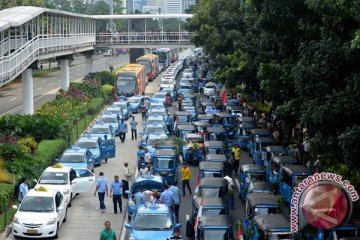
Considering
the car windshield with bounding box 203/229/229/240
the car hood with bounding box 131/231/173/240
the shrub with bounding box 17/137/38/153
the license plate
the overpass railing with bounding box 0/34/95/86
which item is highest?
the overpass railing with bounding box 0/34/95/86

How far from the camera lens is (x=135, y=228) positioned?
809 inches

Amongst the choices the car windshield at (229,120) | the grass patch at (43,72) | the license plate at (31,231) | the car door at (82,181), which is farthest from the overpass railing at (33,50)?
the grass patch at (43,72)

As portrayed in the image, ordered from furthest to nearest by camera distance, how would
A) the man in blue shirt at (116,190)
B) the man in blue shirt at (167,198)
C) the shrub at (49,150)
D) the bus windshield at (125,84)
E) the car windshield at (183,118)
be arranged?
the bus windshield at (125,84) → the car windshield at (183,118) → the shrub at (49,150) → the man in blue shirt at (116,190) → the man in blue shirt at (167,198)

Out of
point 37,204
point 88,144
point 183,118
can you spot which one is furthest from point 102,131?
point 37,204

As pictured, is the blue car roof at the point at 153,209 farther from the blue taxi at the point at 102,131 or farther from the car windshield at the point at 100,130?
the car windshield at the point at 100,130

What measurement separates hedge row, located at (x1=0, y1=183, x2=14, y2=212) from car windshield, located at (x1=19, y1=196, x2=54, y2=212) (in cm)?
148

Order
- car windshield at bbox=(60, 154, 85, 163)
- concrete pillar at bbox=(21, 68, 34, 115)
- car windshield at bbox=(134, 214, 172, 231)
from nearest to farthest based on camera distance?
car windshield at bbox=(134, 214, 172, 231), car windshield at bbox=(60, 154, 85, 163), concrete pillar at bbox=(21, 68, 34, 115)

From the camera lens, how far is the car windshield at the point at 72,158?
29547mm

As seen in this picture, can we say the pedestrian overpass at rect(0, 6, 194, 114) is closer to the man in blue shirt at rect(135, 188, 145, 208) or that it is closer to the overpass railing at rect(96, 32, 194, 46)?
the overpass railing at rect(96, 32, 194, 46)

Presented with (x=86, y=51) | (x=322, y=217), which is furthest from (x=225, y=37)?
(x=322, y=217)

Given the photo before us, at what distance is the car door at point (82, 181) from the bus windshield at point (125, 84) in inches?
1194

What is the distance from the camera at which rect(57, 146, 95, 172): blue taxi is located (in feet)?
95.9

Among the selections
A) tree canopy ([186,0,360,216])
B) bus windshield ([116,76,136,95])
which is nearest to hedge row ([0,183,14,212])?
tree canopy ([186,0,360,216])

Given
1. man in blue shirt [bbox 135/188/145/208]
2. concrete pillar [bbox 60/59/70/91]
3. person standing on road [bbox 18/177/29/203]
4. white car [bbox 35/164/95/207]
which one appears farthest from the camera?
concrete pillar [bbox 60/59/70/91]
